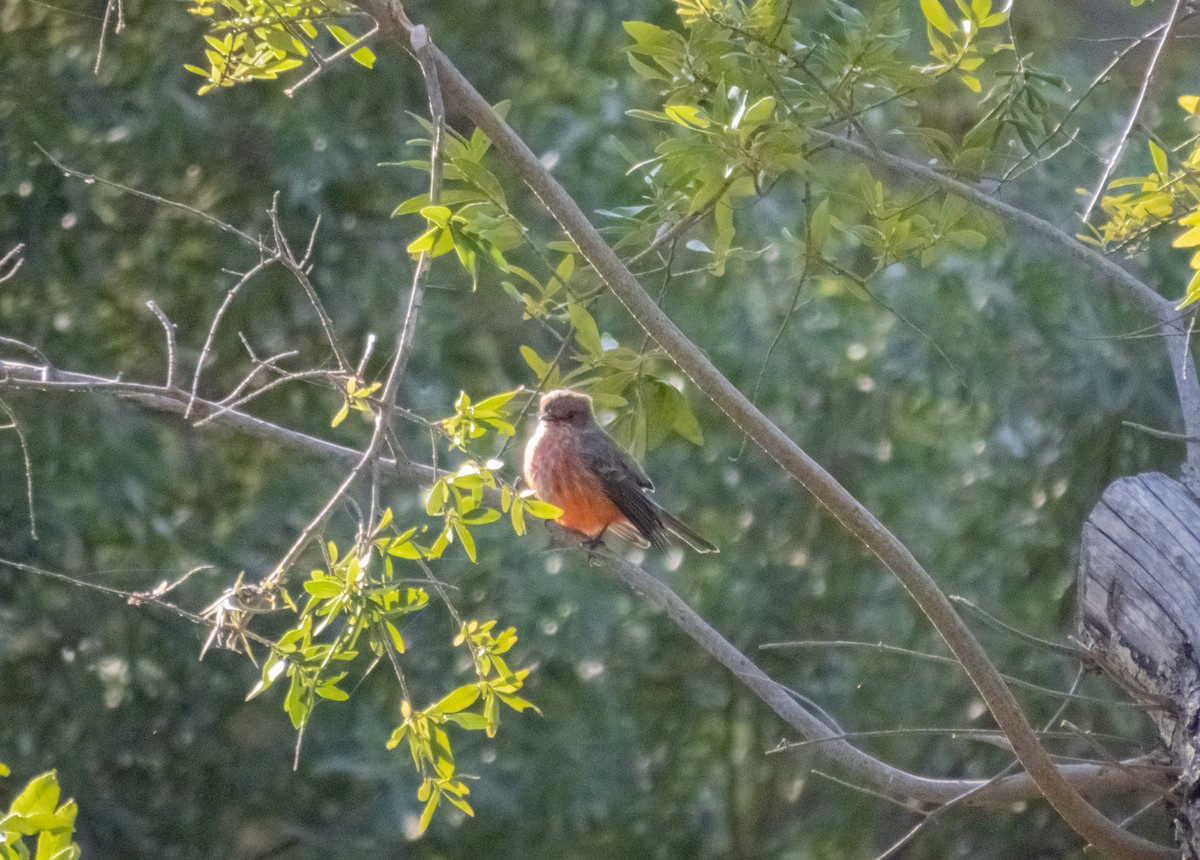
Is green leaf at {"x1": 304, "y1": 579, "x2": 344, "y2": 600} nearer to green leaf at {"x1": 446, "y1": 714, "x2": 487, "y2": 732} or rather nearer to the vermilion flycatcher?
green leaf at {"x1": 446, "y1": 714, "x2": 487, "y2": 732}

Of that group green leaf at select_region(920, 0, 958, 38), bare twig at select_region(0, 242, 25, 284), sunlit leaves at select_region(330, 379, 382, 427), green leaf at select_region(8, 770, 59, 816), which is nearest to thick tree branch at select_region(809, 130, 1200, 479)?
green leaf at select_region(920, 0, 958, 38)

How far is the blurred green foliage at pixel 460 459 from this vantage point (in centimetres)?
543

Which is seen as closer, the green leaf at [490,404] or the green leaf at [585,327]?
the green leaf at [490,404]

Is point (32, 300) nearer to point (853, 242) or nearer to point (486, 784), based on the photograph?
point (486, 784)

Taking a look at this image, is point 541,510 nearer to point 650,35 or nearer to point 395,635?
point 395,635

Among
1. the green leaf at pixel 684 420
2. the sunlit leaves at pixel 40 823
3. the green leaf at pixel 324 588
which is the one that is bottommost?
the sunlit leaves at pixel 40 823

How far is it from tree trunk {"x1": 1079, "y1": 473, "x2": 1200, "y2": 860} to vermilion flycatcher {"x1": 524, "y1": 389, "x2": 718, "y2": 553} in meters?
1.89

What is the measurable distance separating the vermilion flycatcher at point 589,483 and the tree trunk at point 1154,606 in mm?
1886

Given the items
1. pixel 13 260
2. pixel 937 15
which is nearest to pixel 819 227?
pixel 937 15

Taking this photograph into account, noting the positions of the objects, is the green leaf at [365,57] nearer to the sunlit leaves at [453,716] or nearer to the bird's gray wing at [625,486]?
the sunlit leaves at [453,716]

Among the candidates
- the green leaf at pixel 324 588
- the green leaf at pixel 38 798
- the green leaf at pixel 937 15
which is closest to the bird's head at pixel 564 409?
the green leaf at pixel 937 15

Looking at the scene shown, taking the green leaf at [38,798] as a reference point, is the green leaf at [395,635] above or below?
above

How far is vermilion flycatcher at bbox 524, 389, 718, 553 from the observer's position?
525cm

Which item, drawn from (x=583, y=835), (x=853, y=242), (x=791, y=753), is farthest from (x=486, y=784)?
(x=853, y=242)
